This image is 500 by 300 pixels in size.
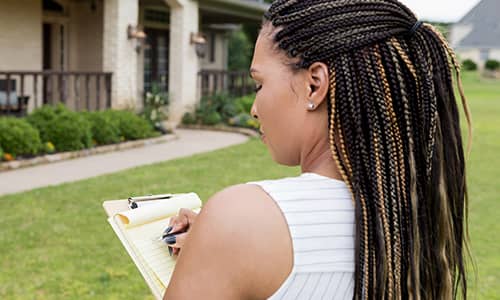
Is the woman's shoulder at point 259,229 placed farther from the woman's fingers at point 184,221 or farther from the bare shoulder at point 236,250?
the woman's fingers at point 184,221

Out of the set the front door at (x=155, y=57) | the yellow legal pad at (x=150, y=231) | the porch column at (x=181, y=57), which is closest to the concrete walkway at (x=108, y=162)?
the porch column at (x=181, y=57)

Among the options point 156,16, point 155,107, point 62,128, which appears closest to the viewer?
point 62,128

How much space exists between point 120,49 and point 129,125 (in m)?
1.97

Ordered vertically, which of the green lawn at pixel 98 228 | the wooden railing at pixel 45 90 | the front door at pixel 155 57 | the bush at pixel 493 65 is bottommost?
the green lawn at pixel 98 228

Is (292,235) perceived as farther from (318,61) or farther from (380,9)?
(380,9)

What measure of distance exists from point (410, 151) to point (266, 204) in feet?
1.01

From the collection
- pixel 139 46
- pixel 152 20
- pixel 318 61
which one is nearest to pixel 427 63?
pixel 318 61

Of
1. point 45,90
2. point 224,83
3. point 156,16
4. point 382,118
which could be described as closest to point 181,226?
point 382,118

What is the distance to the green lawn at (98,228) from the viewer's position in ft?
16.0

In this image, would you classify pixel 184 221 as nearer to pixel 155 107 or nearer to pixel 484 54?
pixel 155 107

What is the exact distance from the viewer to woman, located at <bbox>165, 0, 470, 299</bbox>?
107 centimetres

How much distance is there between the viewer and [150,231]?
1476 mm

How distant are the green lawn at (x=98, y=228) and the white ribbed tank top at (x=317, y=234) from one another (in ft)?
6.50

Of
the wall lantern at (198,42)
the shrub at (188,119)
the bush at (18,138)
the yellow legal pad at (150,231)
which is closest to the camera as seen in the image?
the yellow legal pad at (150,231)
